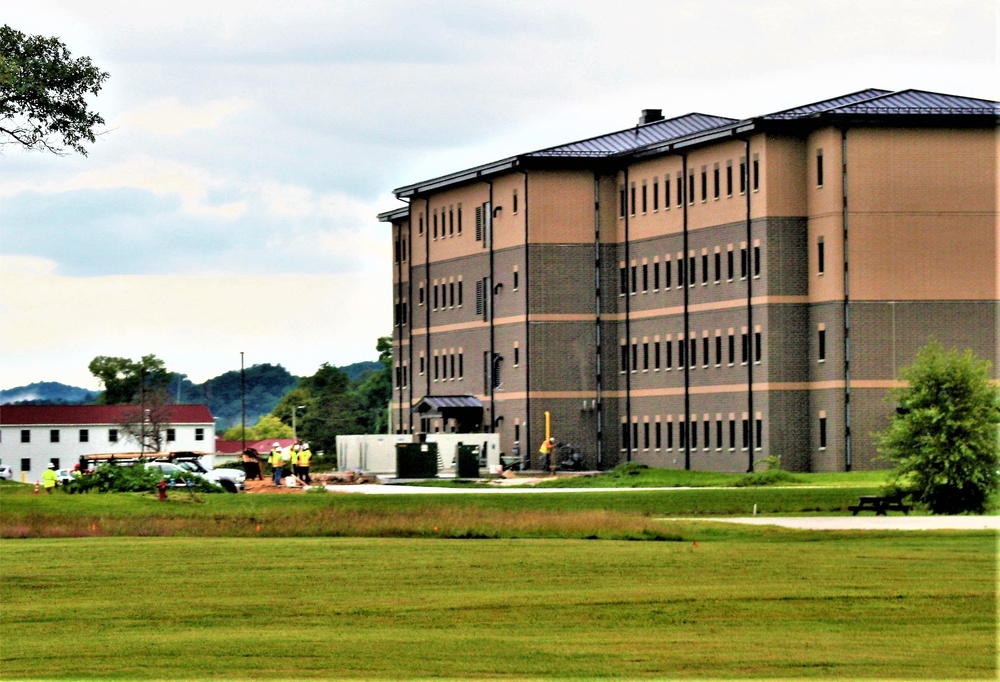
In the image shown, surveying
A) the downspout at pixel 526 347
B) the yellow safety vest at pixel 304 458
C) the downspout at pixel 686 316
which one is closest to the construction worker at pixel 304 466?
the yellow safety vest at pixel 304 458

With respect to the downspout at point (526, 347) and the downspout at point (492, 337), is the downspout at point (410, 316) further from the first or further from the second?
the downspout at point (526, 347)

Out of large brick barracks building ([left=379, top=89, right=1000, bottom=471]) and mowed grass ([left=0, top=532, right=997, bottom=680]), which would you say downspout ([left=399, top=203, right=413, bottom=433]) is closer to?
large brick barracks building ([left=379, top=89, right=1000, bottom=471])

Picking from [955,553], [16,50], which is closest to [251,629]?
[955,553]

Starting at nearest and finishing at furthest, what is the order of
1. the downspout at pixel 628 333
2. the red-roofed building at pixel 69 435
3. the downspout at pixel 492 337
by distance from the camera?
the downspout at pixel 628 333 → the downspout at pixel 492 337 → the red-roofed building at pixel 69 435

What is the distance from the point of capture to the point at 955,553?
41156 millimetres

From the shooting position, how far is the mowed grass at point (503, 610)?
26078 mm

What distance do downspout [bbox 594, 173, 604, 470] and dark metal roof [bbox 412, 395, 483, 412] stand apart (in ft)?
23.4

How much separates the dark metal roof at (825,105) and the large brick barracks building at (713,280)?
0.37 ft

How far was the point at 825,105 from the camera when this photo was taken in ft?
301

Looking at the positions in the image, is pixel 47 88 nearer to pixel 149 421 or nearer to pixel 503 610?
pixel 503 610

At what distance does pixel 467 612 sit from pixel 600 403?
241 ft

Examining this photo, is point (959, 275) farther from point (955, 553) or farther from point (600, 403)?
point (955, 553)

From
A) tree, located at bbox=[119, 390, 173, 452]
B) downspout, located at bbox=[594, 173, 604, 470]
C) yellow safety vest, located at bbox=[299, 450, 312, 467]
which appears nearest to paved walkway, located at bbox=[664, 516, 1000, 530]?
yellow safety vest, located at bbox=[299, 450, 312, 467]

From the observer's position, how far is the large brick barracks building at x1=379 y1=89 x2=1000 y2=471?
288 ft
